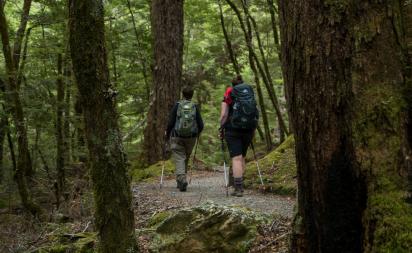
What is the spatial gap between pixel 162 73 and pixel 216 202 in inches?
269

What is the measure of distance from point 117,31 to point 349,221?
1452cm

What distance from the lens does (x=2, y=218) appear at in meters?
10.2

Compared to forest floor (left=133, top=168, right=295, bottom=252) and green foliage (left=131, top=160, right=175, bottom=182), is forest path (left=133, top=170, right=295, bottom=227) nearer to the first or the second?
forest floor (left=133, top=168, right=295, bottom=252)

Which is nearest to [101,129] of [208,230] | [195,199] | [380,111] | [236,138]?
[208,230]

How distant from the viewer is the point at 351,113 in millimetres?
2814

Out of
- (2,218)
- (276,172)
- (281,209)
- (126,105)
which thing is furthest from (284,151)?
(126,105)

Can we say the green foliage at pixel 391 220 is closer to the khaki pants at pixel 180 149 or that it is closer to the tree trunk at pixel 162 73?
the khaki pants at pixel 180 149

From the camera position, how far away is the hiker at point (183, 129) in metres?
9.41

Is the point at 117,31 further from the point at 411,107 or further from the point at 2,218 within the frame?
the point at 411,107

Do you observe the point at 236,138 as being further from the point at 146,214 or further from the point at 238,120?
the point at 146,214

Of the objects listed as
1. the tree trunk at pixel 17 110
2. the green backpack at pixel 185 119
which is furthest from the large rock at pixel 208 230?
the tree trunk at pixel 17 110

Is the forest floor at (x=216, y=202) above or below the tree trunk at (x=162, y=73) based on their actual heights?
below

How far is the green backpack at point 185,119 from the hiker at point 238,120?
1.11 m

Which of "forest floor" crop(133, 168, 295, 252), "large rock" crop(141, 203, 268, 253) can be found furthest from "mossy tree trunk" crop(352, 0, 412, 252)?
"large rock" crop(141, 203, 268, 253)
